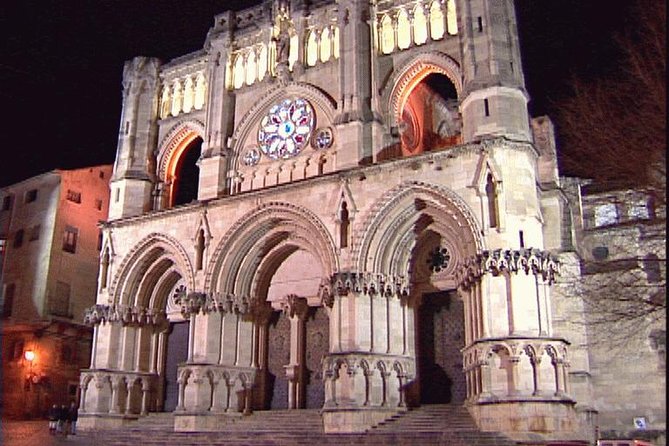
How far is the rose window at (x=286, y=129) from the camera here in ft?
86.9

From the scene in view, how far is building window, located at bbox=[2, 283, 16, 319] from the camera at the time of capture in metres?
36.5

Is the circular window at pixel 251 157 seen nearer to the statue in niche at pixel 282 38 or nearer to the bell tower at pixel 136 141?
the statue in niche at pixel 282 38

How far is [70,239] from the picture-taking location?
37.3m

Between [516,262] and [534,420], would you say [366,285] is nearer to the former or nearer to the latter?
[516,262]

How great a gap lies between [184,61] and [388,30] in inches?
379

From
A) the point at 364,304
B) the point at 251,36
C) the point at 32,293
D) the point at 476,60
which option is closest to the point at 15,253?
the point at 32,293

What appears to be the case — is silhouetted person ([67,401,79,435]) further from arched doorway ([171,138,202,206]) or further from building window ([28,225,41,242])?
building window ([28,225,41,242])

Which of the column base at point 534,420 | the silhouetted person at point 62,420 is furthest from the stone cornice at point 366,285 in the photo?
the silhouetted person at point 62,420

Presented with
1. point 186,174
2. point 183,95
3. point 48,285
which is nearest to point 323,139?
point 183,95

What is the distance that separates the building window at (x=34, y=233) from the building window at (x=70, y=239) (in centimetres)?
143

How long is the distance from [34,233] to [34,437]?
15.7 m

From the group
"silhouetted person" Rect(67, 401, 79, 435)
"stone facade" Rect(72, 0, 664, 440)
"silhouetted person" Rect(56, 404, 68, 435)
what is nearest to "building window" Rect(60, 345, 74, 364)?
"silhouetted person" Rect(67, 401, 79, 435)

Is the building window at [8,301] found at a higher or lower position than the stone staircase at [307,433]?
higher

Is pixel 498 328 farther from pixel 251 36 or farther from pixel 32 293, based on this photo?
pixel 32 293
